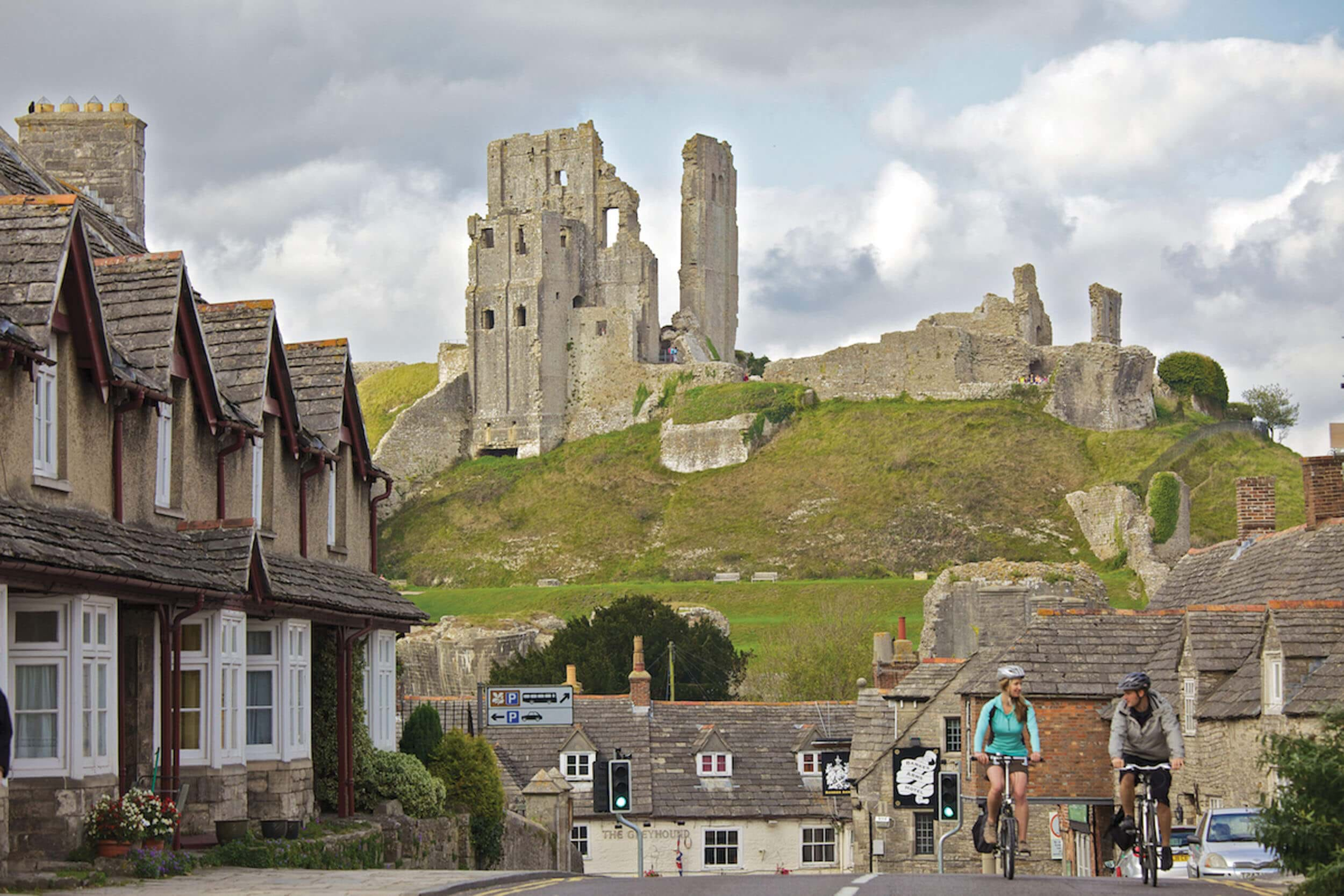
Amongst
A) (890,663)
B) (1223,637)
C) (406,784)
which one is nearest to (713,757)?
(890,663)

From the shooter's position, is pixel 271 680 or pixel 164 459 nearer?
pixel 164 459

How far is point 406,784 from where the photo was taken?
27031mm

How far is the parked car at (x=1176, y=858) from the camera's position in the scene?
2255cm

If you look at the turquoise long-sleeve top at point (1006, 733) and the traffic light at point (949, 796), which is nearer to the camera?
the turquoise long-sleeve top at point (1006, 733)

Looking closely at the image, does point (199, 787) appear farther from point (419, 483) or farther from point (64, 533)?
point (419, 483)

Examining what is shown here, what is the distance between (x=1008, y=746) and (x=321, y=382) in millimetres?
15161

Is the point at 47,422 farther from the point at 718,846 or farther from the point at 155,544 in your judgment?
the point at 718,846

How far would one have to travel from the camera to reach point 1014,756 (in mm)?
16859

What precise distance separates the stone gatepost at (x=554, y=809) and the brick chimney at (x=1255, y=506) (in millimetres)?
16236

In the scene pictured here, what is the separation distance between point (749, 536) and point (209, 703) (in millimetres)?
78437

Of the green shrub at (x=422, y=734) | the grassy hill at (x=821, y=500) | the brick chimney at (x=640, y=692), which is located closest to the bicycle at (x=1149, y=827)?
the green shrub at (x=422, y=734)

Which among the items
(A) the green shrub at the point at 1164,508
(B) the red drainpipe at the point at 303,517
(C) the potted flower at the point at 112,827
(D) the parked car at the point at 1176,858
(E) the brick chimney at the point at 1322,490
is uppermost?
(A) the green shrub at the point at 1164,508

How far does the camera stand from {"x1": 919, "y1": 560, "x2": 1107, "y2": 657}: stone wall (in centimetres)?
6162

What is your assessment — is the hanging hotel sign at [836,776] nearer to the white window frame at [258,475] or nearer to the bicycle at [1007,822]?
the white window frame at [258,475]
